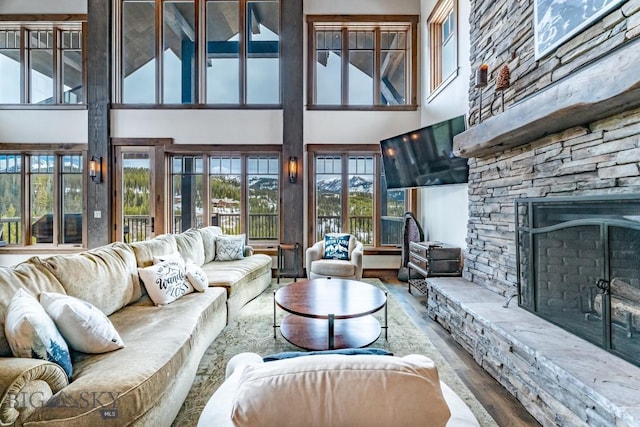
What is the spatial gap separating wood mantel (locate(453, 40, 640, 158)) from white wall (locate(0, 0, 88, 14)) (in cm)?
720

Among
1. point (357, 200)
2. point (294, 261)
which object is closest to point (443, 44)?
point (357, 200)

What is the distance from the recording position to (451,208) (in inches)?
170

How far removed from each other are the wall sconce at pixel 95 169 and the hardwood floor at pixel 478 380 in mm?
5696

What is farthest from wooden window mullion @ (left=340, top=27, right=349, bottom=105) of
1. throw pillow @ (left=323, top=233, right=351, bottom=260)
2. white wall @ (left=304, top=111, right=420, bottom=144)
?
throw pillow @ (left=323, top=233, right=351, bottom=260)

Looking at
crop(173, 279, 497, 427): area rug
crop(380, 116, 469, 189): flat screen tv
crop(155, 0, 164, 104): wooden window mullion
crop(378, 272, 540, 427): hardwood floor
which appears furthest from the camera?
crop(155, 0, 164, 104): wooden window mullion

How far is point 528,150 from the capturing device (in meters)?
2.58

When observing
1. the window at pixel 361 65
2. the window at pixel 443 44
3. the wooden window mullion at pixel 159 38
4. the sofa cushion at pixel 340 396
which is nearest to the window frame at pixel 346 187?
the window at pixel 361 65

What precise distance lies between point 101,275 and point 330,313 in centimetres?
177

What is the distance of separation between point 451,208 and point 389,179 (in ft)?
3.98

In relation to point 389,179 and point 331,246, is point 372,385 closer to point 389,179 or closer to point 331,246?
point 331,246

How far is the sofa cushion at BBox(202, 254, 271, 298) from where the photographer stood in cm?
353

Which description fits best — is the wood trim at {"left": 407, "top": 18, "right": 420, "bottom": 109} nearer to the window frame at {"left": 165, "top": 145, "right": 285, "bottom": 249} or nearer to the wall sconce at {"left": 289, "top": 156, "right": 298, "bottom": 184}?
the wall sconce at {"left": 289, "top": 156, "right": 298, "bottom": 184}

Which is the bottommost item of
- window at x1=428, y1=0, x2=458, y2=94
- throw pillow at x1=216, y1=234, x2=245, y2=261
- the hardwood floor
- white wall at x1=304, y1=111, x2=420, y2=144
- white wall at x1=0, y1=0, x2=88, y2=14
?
the hardwood floor

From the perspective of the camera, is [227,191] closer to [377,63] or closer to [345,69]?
[345,69]
